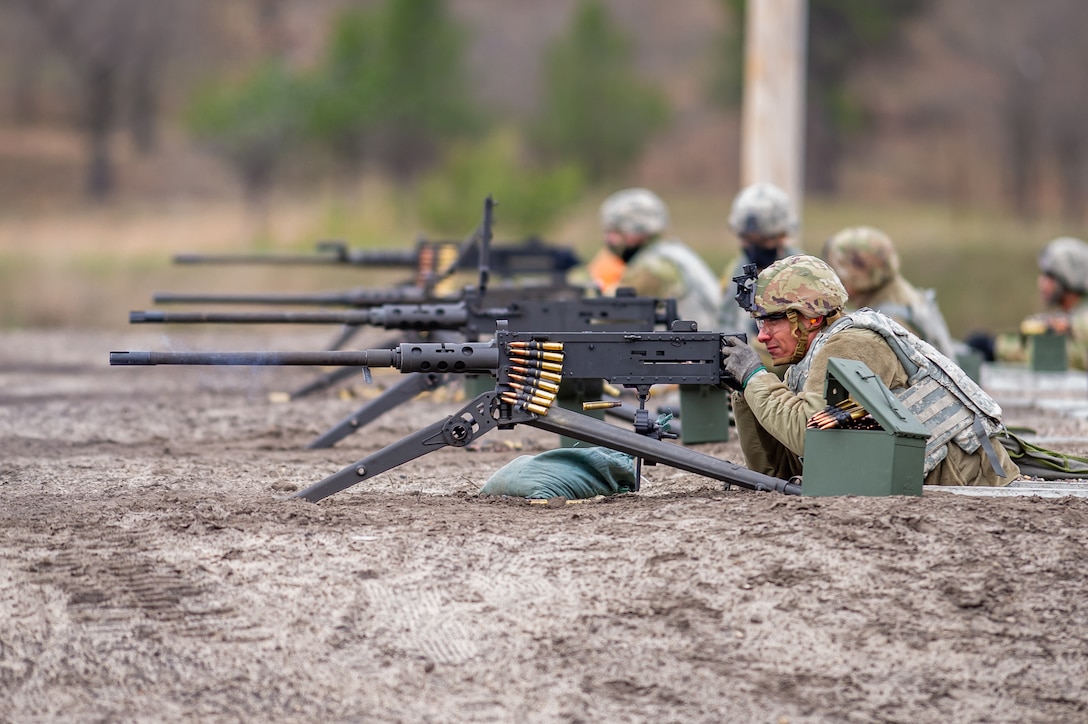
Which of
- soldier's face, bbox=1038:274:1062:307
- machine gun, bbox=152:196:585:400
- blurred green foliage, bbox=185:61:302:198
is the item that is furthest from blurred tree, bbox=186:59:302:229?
soldier's face, bbox=1038:274:1062:307

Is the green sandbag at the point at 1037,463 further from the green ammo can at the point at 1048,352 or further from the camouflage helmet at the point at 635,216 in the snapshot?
the green ammo can at the point at 1048,352

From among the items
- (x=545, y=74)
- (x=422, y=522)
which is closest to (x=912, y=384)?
(x=422, y=522)

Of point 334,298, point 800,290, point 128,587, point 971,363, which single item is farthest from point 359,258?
point 128,587

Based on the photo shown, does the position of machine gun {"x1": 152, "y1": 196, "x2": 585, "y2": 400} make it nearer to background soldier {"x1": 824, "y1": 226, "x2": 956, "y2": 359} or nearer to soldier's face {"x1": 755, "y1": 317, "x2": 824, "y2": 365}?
background soldier {"x1": 824, "y1": 226, "x2": 956, "y2": 359}

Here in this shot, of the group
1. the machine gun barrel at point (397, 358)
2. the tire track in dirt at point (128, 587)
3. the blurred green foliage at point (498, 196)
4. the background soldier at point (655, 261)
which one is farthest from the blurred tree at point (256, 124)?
the tire track in dirt at point (128, 587)

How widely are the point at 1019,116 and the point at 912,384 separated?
99.4 ft

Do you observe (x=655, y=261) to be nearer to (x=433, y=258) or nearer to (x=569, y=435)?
(x=433, y=258)

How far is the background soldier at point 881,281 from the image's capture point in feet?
33.6

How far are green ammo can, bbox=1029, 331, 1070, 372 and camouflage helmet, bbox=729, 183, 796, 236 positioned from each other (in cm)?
302

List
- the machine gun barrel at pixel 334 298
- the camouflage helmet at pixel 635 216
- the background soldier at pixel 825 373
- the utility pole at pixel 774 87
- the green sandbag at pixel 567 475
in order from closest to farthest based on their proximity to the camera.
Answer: the background soldier at pixel 825 373 < the green sandbag at pixel 567 475 < the machine gun barrel at pixel 334 298 < the camouflage helmet at pixel 635 216 < the utility pole at pixel 774 87

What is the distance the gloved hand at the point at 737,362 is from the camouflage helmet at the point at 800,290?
0.66 feet

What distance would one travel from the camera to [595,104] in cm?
3228

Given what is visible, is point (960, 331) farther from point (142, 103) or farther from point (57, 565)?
point (142, 103)

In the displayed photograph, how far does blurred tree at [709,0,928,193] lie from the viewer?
99.8 feet
